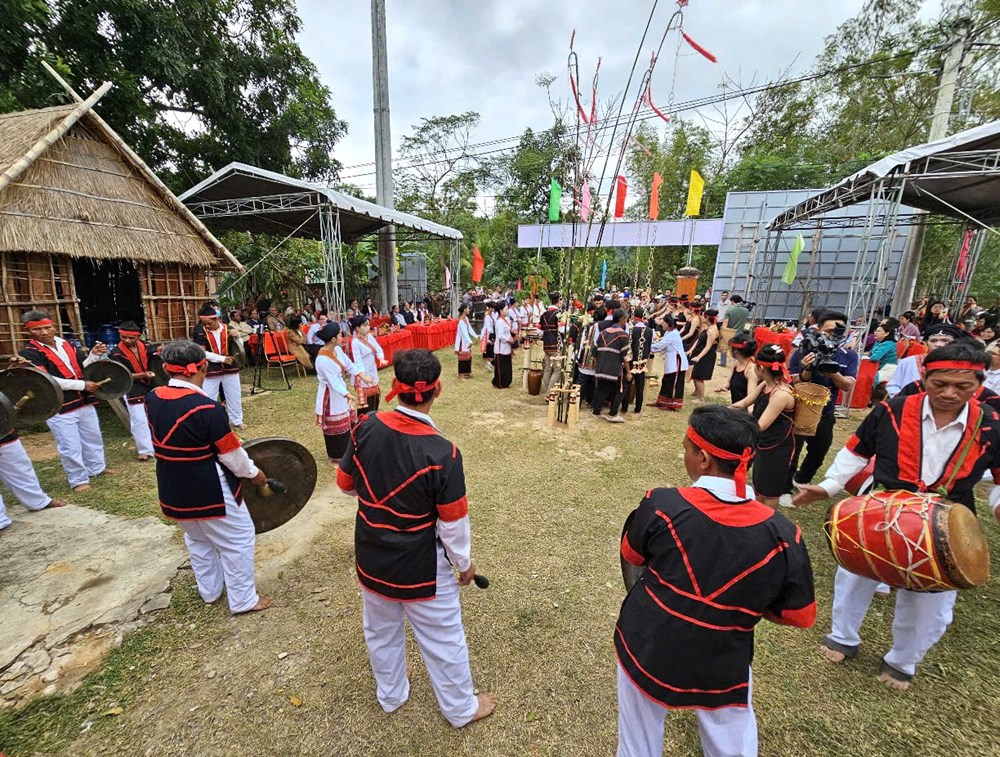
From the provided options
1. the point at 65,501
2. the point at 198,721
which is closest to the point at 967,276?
the point at 198,721

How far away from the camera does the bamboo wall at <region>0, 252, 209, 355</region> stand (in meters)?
6.44

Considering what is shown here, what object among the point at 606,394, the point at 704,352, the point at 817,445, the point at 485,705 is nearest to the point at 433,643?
the point at 485,705

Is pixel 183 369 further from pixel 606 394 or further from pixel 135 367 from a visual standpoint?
pixel 606 394

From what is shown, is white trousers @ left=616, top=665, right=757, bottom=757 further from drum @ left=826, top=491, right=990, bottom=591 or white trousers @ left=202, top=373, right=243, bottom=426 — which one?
white trousers @ left=202, top=373, right=243, bottom=426

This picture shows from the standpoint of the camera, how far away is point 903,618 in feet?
8.41

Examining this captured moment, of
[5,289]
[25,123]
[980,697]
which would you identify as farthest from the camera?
[25,123]

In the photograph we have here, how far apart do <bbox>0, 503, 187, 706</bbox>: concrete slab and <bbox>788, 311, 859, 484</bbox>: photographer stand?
5973 millimetres

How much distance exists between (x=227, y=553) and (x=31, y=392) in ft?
10.6

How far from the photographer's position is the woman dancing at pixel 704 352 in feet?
26.3

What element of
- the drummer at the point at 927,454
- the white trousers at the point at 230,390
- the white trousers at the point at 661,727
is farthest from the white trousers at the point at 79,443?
the drummer at the point at 927,454

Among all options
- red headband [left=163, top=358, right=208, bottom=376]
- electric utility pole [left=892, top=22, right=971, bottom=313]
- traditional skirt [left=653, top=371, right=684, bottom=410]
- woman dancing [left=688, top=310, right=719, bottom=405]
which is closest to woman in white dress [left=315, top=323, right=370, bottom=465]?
red headband [left=163, top=358, right=208, bottom=376]

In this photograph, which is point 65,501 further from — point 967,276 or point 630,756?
point 967,276

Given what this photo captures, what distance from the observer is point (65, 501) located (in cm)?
461

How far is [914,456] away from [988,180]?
1193 centimetres
